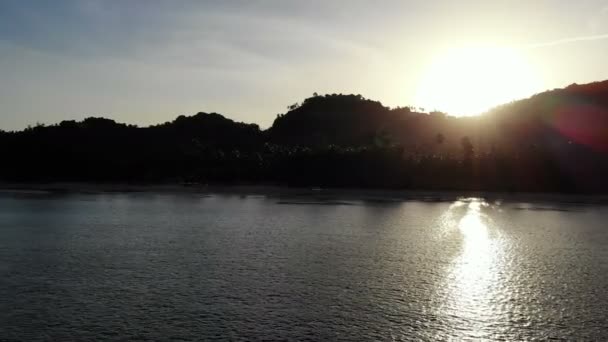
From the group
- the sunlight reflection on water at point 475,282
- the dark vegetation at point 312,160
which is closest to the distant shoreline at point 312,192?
the dark vegetation at point 312,160

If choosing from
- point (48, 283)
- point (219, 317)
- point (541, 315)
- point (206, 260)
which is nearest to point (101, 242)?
→ point (206, 260)

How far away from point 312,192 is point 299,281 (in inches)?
3290

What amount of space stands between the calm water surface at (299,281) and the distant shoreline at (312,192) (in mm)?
43450

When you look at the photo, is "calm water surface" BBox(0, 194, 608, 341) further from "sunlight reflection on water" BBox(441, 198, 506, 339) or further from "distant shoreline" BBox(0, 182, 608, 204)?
"distant shoreline" BBox(0, 182, 608, 204)

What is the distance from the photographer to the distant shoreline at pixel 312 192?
301 ft

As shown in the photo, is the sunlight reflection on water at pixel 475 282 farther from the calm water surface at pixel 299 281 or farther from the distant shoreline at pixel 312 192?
the distant shoreline at pixel 312 192

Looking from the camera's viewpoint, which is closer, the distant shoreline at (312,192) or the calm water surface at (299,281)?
the calm water surface at (299,281)

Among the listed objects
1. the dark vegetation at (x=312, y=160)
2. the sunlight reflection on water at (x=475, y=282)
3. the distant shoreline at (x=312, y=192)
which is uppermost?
the dark vegetation at (x=312, y=160)

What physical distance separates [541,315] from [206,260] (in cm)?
1725

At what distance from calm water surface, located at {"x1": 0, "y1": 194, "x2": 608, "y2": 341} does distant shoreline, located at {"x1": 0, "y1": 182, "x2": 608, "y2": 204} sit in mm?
43450

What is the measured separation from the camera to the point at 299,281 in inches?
975

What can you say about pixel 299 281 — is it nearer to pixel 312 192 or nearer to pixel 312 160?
pixel 312 192

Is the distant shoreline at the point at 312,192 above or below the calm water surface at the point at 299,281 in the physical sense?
above

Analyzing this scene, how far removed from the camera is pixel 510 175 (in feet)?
361
